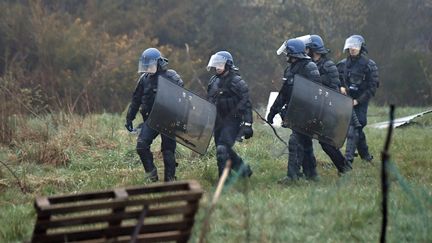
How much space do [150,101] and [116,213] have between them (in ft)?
17.4

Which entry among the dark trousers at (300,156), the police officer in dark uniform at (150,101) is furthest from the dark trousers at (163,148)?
the dark trousers at (300,156)

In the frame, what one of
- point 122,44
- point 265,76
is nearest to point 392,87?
point 265,76

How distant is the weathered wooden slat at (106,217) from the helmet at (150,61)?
16.8 ft

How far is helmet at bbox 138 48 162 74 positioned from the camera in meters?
9.09

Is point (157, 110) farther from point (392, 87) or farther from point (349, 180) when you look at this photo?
point (392, 87)

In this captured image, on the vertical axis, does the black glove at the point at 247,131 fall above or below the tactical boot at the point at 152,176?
above

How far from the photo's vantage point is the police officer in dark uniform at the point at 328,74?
9480 millimetres

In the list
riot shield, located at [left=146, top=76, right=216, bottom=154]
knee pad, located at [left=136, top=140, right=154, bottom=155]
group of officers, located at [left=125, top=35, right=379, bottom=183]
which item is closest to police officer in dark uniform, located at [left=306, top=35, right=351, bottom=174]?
group of officers, located at [left=125, top=35, right=379, bottom=183]

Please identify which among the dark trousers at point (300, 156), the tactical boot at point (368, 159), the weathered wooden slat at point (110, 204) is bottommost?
the tactical boot at point (368, 159)

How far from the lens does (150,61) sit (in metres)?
9.11

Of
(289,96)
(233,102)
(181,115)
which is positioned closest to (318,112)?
(289,96)

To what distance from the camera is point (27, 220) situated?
6.96 meters

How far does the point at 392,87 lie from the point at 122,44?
35.9 feet

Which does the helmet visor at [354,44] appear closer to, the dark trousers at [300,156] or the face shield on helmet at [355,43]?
the face shield on helmet at [355,43]
